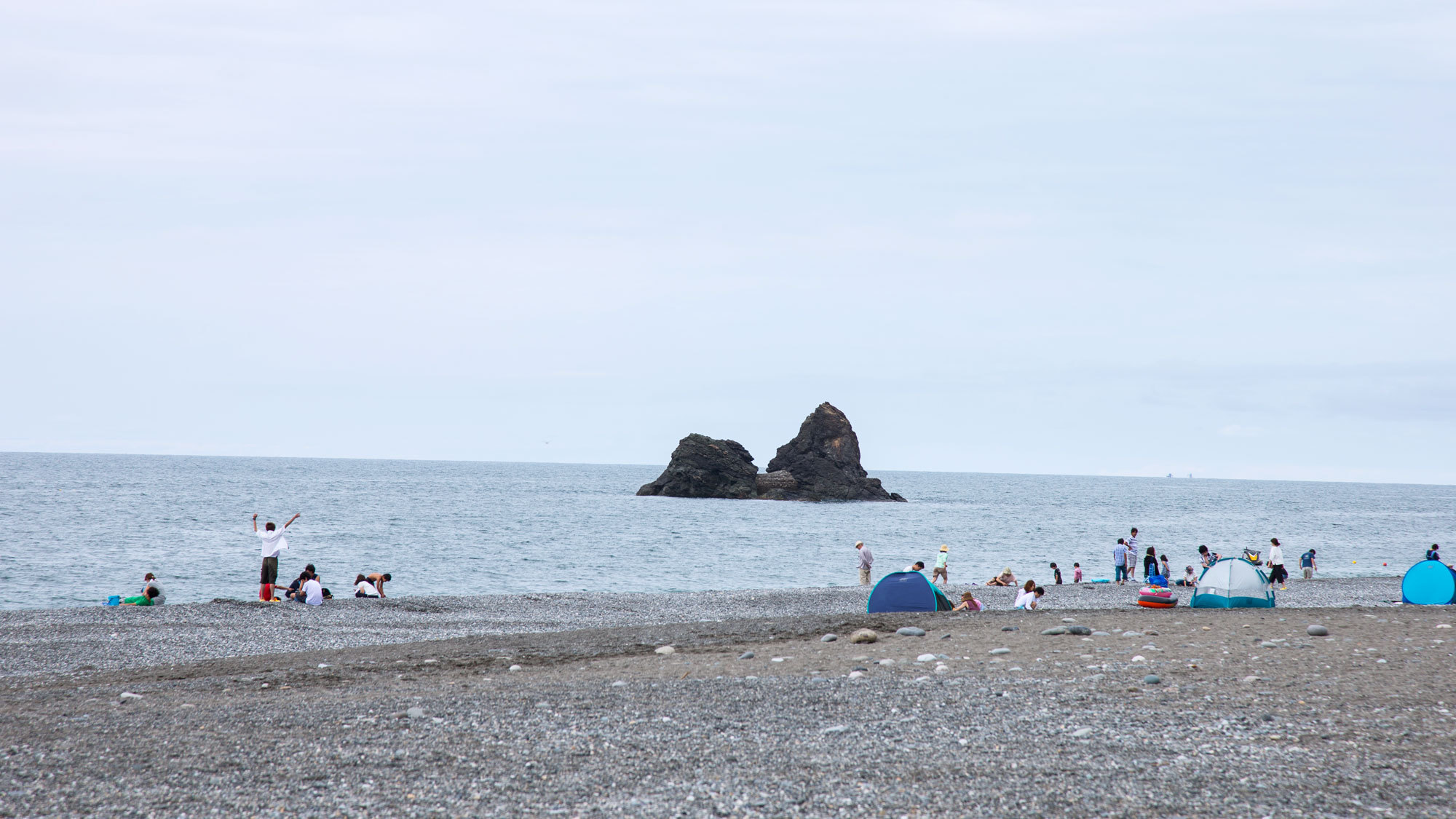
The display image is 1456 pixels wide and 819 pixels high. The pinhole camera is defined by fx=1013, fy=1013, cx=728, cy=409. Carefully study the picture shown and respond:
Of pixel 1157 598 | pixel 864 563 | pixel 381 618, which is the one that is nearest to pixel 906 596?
pixel 1157 598

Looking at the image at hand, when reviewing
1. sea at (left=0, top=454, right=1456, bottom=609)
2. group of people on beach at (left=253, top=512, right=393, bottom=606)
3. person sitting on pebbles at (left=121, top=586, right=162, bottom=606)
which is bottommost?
sea at (left=0, top=454, right=1456, bottom=609)

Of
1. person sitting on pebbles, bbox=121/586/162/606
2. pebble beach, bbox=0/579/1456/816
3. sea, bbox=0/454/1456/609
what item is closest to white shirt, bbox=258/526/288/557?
person sitting on pebbles, bbox=121/586/162/606

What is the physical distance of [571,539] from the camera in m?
69.8

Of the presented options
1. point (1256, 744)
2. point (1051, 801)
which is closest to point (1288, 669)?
point (1256, 744)

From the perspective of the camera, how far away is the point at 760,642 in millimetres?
18641

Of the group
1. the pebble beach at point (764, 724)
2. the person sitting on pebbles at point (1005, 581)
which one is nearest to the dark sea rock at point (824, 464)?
the person sitting on pebbles at point (1005, 581)

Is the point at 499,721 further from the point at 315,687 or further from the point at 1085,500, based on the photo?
the point at 1085,500

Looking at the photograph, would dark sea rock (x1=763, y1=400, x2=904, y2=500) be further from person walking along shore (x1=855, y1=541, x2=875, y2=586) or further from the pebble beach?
the pebble beach

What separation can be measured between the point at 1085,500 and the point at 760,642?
17042 cm

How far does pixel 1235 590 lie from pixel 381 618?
20687mm

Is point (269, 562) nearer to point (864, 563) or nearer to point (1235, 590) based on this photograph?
point (864, 563)

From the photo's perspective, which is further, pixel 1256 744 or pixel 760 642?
pixel 760 642

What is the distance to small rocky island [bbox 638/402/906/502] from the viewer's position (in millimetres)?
132500

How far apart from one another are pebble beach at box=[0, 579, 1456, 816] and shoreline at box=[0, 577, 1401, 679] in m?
0.33
